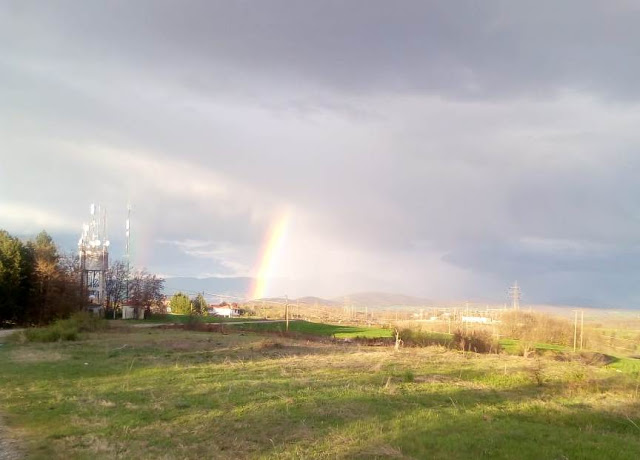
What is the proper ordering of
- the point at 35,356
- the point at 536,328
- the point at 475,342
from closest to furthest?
the point at 35,356
the point at 475,342
the point at 536,328

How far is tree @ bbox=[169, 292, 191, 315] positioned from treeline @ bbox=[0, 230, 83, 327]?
106ft

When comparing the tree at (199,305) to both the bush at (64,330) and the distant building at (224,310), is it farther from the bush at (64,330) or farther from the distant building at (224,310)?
the bush at (64,330)

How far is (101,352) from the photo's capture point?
25.2m

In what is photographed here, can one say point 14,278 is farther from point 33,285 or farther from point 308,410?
point 308,410

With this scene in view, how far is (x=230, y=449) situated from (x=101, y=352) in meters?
19.1

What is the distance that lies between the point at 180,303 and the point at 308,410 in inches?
2994

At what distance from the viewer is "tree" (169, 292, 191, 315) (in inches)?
3258

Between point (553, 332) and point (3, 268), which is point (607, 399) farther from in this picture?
point (3, 268)

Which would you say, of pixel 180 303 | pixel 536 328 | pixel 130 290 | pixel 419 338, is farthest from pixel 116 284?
pixel 536 328

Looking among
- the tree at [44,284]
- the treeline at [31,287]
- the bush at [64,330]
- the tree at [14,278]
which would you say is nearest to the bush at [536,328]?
the bush at [64,330]

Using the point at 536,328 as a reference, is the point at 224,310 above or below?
below

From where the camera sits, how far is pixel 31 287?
159ft

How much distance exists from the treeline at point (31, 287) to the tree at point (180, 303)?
32282 millimetres

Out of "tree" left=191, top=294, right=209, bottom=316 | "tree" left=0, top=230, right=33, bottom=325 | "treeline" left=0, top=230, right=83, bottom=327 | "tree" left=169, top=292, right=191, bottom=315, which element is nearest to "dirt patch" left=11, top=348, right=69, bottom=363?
"tree" left=0, top=230, right=33, bottom=325
